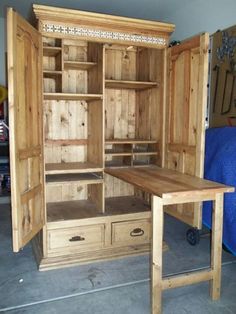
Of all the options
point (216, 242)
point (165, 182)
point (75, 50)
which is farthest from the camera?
point (75, 50)

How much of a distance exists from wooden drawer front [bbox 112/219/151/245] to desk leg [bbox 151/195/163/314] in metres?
0.85

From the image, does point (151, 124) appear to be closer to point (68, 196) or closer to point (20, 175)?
point (68, 196)

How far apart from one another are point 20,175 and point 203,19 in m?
2.57

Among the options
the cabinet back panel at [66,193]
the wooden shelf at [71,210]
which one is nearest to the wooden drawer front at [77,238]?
the wooden shelf at [71,210]

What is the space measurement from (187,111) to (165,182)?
2.33 ft

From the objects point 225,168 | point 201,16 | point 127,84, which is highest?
point 201,16

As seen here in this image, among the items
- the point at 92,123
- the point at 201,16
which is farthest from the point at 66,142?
the point at 201,16

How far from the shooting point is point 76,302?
1.98 m

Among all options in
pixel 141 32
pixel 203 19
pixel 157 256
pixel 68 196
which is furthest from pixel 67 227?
pixel 203 19

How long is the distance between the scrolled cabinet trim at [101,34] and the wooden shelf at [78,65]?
0.31 metres

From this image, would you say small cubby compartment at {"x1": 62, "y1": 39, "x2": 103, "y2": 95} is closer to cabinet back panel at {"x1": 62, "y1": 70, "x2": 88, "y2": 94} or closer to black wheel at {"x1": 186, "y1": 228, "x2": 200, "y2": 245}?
cabinet back panel at {"x1": 62, "y1": 70, "x2": 88, "y2": 94}

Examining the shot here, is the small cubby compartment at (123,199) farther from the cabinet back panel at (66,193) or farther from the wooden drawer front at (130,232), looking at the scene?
the cabinet back panel at (66,193)

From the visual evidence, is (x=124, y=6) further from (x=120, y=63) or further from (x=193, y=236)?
(x=193, y=236)

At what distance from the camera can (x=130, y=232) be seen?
2734mm
